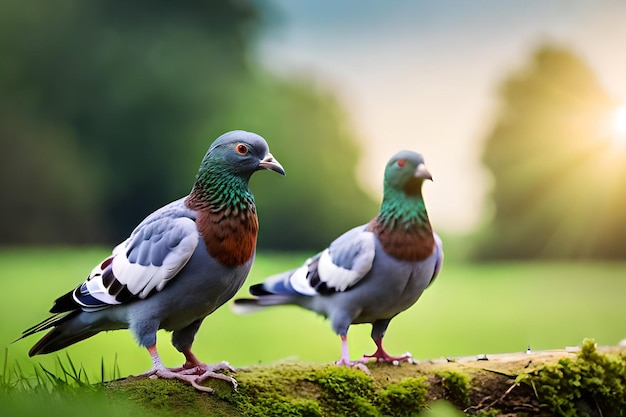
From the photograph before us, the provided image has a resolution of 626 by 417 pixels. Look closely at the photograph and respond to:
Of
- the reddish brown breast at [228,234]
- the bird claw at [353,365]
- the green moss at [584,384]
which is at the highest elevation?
the reddish brown breast at [228,234]

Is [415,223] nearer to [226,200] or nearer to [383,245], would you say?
[383,245]

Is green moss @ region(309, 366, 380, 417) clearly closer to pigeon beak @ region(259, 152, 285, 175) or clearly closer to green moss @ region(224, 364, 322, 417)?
green moss @ region(224, 364, 322, 417)

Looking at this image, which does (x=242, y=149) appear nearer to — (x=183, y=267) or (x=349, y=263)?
(x=183, y=267)

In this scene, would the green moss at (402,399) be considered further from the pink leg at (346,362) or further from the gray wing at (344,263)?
the gray wing at (344,263)

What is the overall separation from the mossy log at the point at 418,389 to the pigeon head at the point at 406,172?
2.61ft

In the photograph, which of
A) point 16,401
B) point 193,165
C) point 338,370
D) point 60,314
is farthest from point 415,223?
point 193,165

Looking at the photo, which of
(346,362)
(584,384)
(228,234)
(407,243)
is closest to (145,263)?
(228,234)

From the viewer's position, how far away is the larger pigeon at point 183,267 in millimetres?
2715

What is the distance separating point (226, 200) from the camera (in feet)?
9.16

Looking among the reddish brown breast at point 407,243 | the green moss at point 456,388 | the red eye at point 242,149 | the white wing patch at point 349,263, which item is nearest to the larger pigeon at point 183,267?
the red eye at point 242,149

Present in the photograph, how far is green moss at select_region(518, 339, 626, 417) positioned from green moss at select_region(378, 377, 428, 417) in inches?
19.2

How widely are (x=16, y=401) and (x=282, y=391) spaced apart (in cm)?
97

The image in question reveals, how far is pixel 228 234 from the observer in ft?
8.99

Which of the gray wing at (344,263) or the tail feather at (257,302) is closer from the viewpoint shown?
the gray wing at (344,263)
